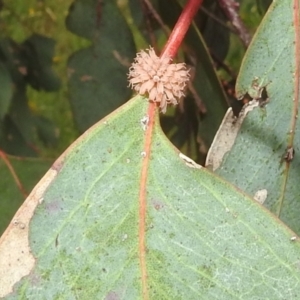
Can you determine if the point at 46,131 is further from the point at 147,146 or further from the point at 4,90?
the point at 147,146

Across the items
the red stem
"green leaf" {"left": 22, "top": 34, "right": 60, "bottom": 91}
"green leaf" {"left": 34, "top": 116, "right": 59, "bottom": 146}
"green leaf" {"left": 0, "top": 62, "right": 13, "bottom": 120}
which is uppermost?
the red stem

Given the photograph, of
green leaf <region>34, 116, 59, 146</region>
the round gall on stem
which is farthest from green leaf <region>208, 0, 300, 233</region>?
green leaf <region>34, 116, 59, 146</region>

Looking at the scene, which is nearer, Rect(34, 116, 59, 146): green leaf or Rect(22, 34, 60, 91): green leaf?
Rect(22, 34, 60, 91): green leaf

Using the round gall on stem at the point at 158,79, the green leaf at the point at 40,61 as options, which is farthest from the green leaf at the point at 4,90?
the round gall on stem at the point at 158,79

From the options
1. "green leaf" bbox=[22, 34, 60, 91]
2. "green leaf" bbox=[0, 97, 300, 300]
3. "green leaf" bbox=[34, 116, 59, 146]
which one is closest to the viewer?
"green leaf" bbox=[0, 97, 300, 300]

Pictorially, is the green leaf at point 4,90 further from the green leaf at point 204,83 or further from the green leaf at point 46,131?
the green leaf at point 46,131

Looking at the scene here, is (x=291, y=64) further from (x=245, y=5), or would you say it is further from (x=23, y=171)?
(x=245, y=5)

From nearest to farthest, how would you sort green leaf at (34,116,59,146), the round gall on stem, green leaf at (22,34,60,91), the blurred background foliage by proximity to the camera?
1. the round gall on stem
2. the blurred background foliage
3. green leaf at (22,34,60,91)
4. green leaf at (34,116,59,146)

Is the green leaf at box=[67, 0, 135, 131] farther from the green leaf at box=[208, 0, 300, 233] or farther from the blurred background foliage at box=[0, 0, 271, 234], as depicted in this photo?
Result: the green leaf at box=[208, 0, 300, 233]

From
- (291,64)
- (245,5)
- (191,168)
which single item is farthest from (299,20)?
(245,5)
